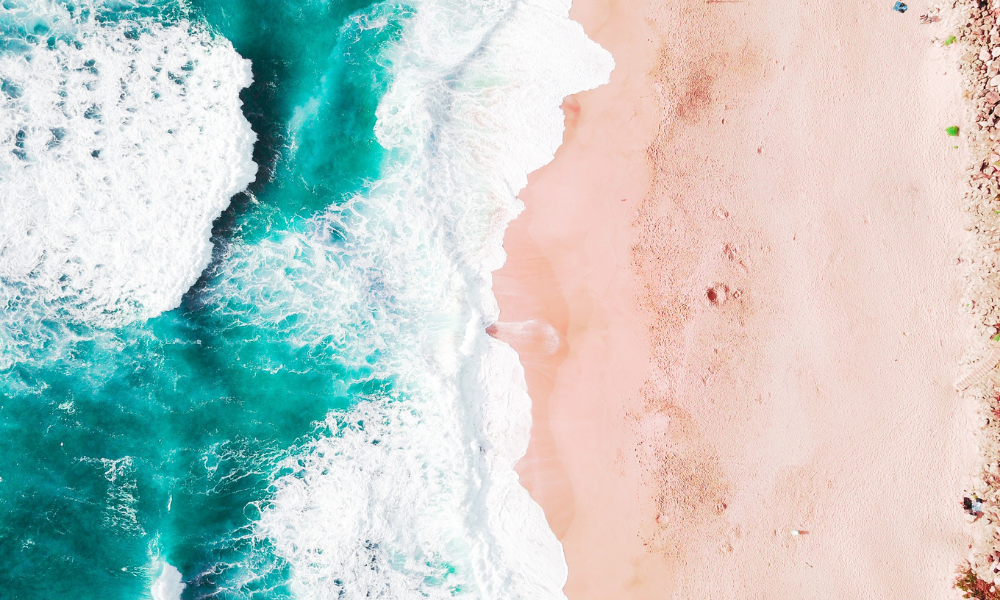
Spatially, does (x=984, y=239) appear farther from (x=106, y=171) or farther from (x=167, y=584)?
(x=167, y=584)

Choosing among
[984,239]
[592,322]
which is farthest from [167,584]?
[984,239]

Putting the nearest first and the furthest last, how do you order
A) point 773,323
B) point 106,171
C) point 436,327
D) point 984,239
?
1. point 984,239
2. point 773,323
3. point 106,171
4. point 436,327

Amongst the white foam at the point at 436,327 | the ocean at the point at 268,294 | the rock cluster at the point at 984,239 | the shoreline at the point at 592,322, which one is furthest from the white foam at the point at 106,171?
the rock cluster at the point at 984,239

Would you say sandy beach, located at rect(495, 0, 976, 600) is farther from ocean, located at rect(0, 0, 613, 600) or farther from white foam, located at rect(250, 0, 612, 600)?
ocean, located at rect(0, 0, 613, 600)

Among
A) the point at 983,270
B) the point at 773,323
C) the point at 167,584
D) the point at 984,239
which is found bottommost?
the point at 167,584

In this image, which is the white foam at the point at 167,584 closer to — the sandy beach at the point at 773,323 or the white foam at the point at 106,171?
the white foam at the point at 106,171
